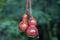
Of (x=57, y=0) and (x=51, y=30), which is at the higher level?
(x=57, y=0)

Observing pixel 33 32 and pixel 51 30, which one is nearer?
pixel 33 32

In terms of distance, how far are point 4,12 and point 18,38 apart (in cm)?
28

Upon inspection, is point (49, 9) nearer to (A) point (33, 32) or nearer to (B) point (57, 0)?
(B) point (57, 0)

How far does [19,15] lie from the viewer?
6.75 ft

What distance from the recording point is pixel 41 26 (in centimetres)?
209

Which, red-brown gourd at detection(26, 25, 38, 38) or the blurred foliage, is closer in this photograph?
red-brown gourd at detection(26, 25, 38, 38)

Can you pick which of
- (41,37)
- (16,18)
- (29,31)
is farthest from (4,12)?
(29,31)

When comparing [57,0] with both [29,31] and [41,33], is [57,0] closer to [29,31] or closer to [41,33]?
[41,33]

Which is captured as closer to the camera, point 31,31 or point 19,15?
point 31,31

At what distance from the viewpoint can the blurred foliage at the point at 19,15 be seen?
6.54 feet

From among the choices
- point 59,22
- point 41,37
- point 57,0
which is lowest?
point 41,37

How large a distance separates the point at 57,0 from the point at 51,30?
0.93 feet

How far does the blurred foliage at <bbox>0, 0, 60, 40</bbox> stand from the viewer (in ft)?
6.54

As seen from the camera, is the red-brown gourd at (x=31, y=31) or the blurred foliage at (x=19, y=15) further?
the blurred foliage at (x=19, y=15)
